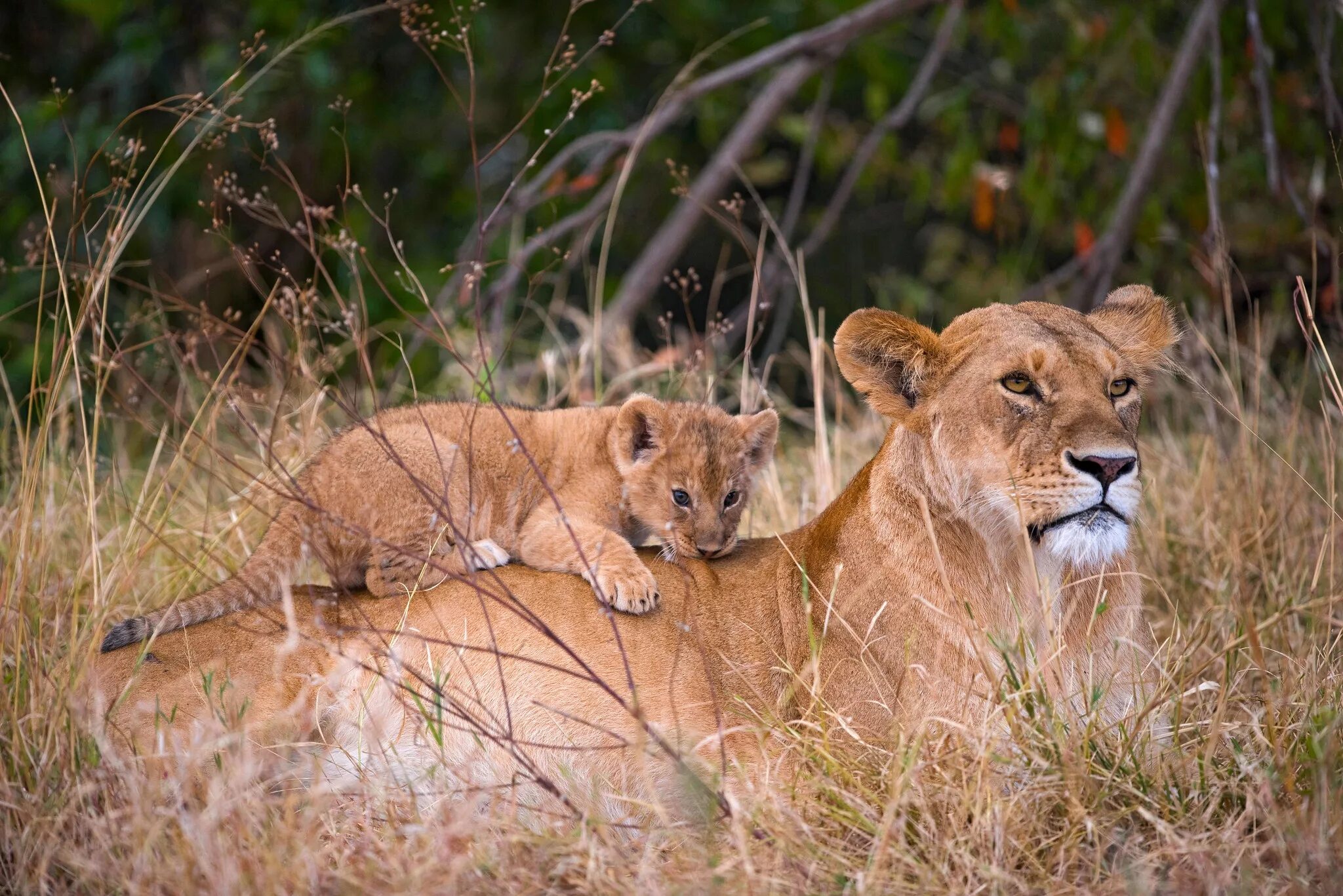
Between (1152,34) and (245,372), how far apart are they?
428 cm

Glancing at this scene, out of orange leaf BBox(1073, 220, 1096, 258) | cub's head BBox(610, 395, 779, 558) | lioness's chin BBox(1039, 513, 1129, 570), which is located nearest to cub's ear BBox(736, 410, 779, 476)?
cub's head BBox(610, 395, 779, 558)

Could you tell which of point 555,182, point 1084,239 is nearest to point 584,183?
point 555,182

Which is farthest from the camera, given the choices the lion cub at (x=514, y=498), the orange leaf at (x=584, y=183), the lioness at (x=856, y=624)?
the orange leaf at (x=584, y=183)

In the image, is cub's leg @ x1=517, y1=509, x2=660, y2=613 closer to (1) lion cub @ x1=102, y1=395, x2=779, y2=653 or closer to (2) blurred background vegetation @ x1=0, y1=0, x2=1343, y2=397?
(1) lion cub @ x1=102, y1=395, x2=779, y2=653

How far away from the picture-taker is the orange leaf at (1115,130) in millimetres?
6270

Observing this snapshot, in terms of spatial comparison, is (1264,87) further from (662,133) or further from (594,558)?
(662,133)

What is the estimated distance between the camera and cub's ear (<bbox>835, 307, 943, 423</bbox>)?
2.81 meters

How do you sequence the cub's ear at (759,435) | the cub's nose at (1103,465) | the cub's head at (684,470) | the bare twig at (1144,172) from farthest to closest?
the bare twig at (1144,172) < the cub's ear at (759,435) < the cub's head at (684,470) < the cub's nose at (1103,465)

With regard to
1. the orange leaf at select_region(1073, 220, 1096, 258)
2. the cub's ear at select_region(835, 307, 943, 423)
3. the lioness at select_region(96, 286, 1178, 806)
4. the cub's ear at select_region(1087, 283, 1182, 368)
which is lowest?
the orange leaf at select_region(1073, 220, 1096, 258)

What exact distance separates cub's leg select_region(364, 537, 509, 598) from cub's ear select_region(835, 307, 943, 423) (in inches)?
36.6

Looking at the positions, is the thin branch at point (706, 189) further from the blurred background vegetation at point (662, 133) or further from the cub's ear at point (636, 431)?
the cub's ear at point (636, 431)

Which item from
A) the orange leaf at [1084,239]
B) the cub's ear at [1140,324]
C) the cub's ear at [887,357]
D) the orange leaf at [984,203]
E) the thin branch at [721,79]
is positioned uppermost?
the thin branch at [721,79]

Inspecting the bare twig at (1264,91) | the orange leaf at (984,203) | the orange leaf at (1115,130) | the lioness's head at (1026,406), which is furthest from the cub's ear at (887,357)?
the orange leaf at (984,203)

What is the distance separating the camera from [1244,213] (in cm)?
730
